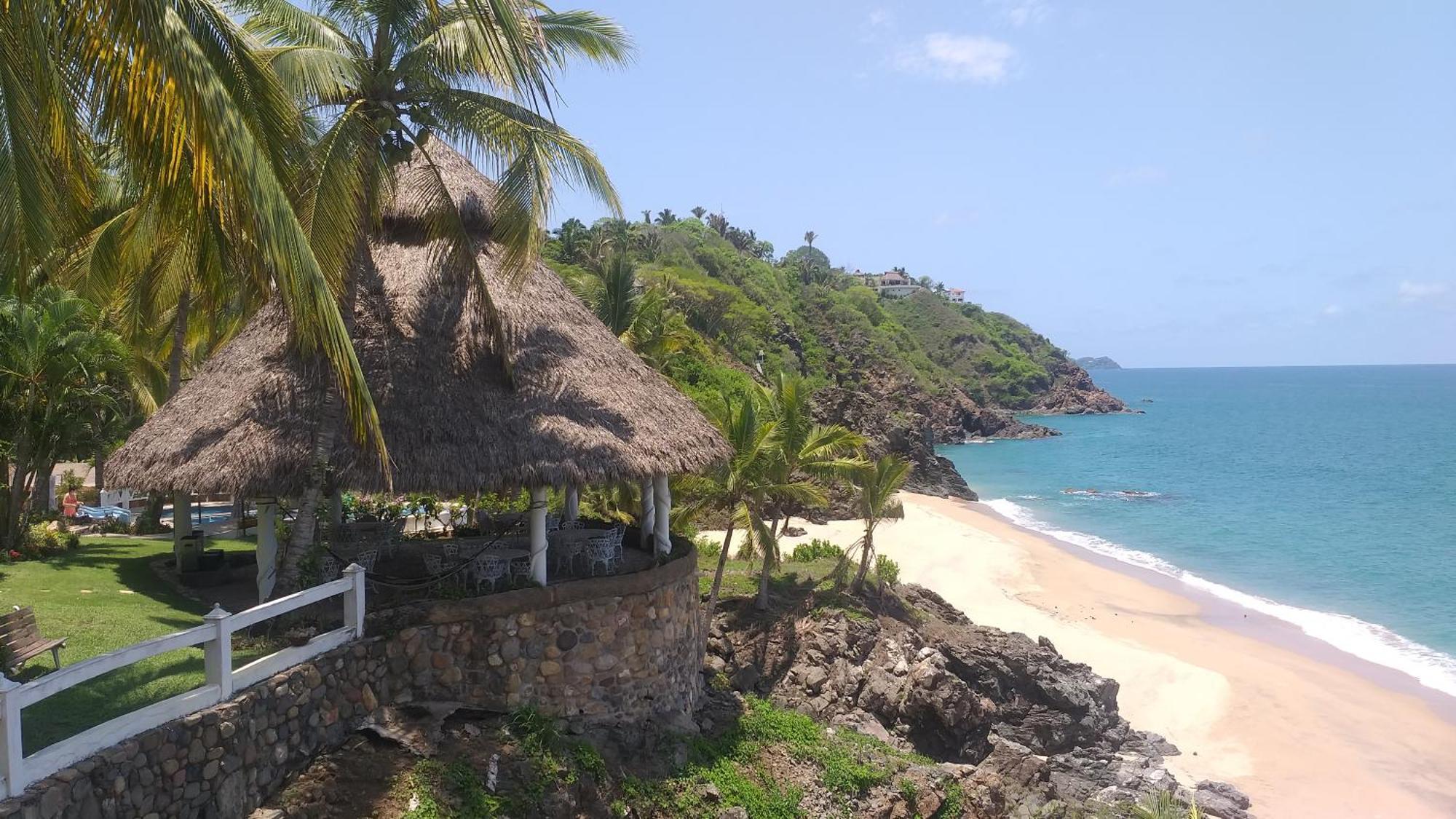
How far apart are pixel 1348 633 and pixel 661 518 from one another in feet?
70.1

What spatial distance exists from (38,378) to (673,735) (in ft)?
36.7

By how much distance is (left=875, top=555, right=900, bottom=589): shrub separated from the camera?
1875 cm

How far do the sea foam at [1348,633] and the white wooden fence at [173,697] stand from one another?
22419 millimetres

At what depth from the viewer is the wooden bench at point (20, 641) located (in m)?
7.01

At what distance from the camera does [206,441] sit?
32.0 ft

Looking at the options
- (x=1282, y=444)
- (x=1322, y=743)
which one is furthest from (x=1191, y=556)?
(x=1282, y=444)

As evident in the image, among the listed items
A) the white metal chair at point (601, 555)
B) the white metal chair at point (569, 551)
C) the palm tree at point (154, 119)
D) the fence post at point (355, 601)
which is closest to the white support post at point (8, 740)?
the palm tree at point (154, 119)

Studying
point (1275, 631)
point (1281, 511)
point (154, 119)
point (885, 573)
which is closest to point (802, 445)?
point (885, 573)

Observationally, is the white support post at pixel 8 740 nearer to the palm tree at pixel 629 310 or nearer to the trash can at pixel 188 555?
the trash can at pixel 188 555

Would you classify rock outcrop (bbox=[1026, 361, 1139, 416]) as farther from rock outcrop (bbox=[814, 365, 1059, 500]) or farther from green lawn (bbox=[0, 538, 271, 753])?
green lawn (bbox=[0, 538, 271, 753])

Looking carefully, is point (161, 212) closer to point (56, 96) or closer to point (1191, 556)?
point (56, 96)

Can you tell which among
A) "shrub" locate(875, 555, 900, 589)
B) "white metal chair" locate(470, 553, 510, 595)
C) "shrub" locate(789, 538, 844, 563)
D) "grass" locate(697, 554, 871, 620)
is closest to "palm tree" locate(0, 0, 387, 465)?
"white metal chair" locate(470, 553, 510, 595)

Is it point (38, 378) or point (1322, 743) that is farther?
point (1322, 743)

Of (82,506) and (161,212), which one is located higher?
(161,212)
